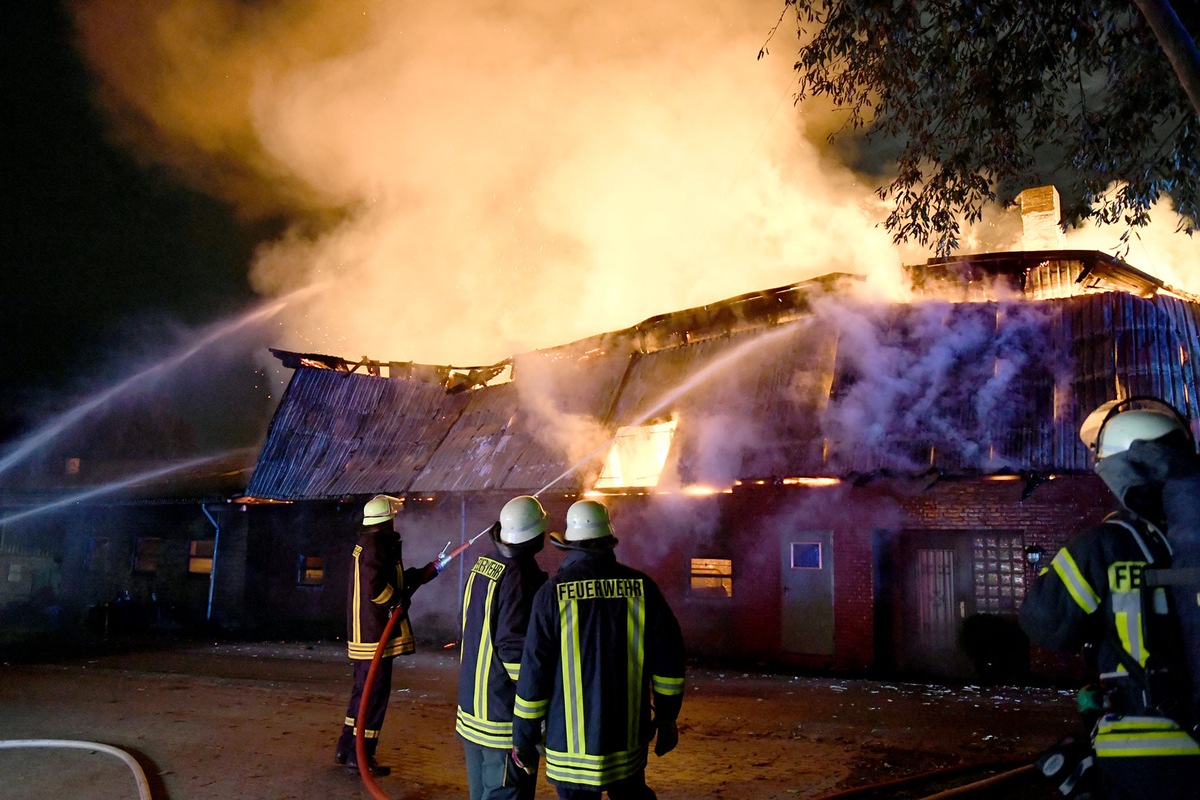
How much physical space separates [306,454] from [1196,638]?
17708 mm

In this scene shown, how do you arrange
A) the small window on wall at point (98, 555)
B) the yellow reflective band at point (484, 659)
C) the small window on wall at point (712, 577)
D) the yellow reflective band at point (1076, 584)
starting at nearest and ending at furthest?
the yellow reflective band at point (1076, 584)
the yellow reflective band at point (484, 659)
the small window on wall at point (712, 577)
the small window on wall at point (98, 555)

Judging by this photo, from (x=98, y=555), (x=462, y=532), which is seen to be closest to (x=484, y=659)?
(x=462, y=532)

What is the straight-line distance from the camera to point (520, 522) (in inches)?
169

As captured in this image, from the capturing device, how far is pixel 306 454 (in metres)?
17.9

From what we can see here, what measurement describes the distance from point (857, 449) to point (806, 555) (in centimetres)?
203

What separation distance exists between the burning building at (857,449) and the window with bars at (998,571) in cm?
2

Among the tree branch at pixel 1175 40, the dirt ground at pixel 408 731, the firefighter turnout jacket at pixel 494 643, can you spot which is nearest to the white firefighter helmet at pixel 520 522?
the firefighter turnout jacket at pixel 494 643

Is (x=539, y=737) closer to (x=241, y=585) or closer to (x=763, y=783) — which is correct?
(x=763, y=783)

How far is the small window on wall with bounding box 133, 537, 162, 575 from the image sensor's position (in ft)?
68.2

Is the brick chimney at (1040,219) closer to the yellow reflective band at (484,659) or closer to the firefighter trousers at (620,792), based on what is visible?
the yellow reflective band at (484,659)

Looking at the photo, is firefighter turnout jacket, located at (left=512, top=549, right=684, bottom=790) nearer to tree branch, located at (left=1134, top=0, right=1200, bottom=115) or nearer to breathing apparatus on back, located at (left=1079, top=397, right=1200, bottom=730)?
breathing apparatus on back, located at (left=1079, top=397, right=1200, bottom=730)

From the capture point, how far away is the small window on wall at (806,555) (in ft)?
39.1

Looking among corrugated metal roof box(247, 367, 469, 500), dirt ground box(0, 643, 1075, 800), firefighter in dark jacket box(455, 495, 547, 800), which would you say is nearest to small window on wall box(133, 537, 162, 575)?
corrugated metal roof box(247, 367, 469, 500)

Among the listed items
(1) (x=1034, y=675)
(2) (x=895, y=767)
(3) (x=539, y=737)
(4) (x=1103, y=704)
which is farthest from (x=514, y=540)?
(1) (x=1034, y=675)
